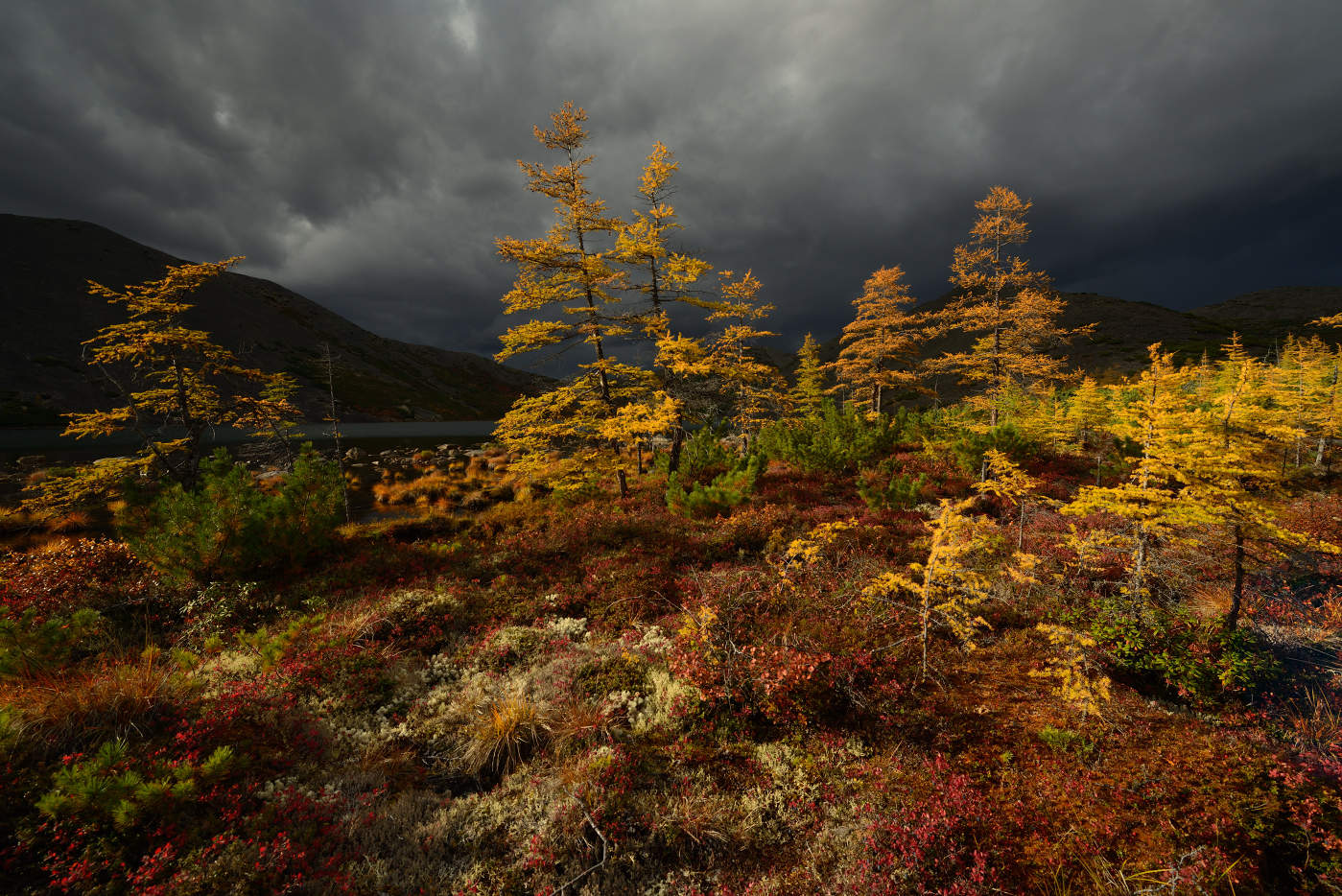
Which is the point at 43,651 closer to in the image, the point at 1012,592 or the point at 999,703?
the point at 999,703

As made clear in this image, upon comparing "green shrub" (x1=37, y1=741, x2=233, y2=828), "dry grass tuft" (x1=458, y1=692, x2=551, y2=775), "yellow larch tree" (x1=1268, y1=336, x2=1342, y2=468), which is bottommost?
"dry grass tuft" (x1=458, y1=692, x2=551, y2=775)

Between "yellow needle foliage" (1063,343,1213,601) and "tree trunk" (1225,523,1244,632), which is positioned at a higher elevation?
"yellow needle foliage" (1063,343,1213,601)

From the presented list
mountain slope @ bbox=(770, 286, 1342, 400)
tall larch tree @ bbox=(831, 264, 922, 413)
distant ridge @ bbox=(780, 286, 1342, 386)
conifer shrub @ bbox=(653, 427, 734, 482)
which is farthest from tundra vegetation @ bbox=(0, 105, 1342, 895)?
distant ridge @ bbox=(780, 286, 1342, 386)

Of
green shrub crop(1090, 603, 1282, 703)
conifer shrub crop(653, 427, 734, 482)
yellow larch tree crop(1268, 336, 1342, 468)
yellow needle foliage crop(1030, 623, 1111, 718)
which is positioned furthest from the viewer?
conifer shrub crop(653, 427, 734, 482)

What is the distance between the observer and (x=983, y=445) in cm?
1655

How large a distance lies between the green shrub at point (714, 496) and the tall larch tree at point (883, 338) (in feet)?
50.4

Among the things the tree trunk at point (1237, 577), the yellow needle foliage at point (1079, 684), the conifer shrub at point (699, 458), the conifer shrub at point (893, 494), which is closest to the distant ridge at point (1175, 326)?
the conifer shrub at point (893, 494)

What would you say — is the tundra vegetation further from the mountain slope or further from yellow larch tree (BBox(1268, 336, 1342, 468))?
the mountain slope

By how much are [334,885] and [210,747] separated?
240 centimetres

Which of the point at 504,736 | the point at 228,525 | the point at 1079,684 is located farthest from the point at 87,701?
the point at 1079,684

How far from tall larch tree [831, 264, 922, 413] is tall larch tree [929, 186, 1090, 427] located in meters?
3.54

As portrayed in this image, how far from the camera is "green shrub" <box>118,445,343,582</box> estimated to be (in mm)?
9070

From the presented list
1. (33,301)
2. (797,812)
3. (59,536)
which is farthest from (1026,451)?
(33,301)

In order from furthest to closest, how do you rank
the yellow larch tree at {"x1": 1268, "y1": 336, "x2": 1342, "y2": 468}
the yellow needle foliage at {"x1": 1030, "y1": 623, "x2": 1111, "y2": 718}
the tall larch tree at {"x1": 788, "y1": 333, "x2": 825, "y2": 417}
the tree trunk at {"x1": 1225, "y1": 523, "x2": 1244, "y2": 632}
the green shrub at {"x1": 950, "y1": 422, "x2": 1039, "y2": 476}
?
the tall larch tree at {"x1": 788, "y1": 333, "x2": 825, "y2": 417} → the yellow larch tree at {"x1": 1268, "y1": 336, "x2": 1342, "y2": 468} → the green shrub at {"x1": 950, "y1": 422, "x2": 1039, "y2": 476} → the tree trunk at {"x1": 1225, "y1": 523, "x2": 1244, "y2": 632} → the yellow needle foliage at {"x1": 1030, "y1": 623, "x2": 1111, "y2": 718}
